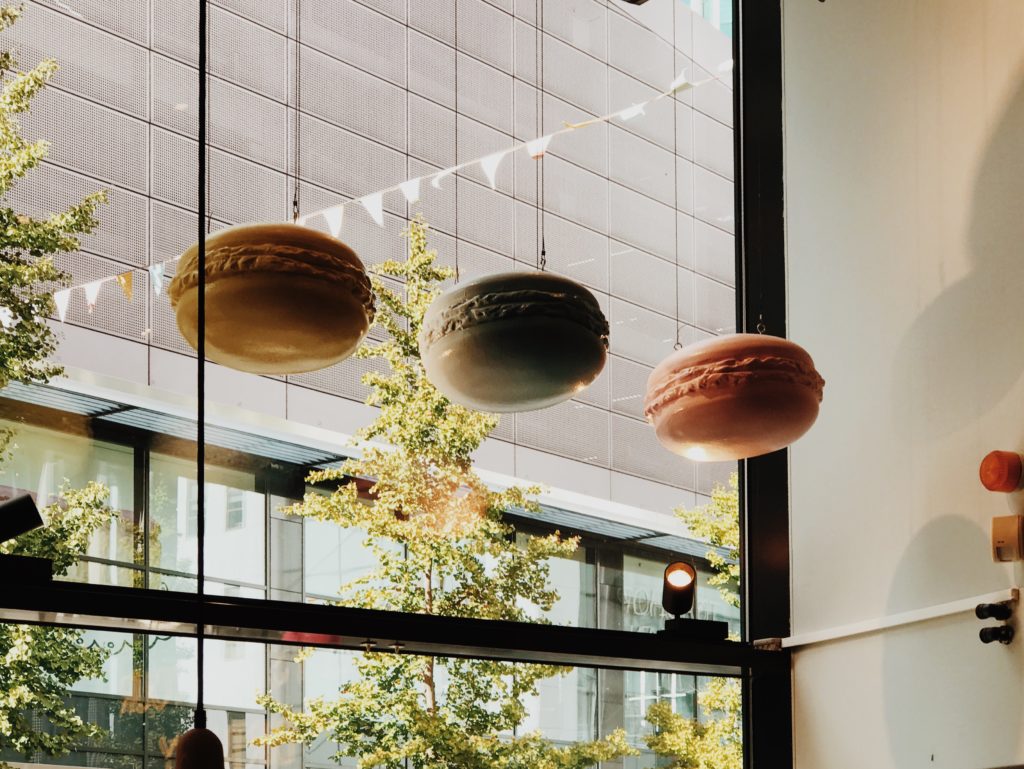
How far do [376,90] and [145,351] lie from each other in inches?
78.9

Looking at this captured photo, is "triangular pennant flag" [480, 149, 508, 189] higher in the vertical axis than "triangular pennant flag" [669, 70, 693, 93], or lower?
lower

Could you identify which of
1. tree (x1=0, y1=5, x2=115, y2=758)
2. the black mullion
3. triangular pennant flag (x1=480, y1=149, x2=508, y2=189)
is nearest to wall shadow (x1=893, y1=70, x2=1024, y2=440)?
the black mullion

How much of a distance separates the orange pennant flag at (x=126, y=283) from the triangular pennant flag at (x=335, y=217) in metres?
0.94

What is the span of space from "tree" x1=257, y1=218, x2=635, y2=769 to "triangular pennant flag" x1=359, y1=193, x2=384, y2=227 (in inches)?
8.6

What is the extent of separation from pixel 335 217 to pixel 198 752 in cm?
469

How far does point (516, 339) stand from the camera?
254 centimetres

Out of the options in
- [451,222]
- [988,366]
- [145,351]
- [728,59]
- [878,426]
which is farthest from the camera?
[451,222]

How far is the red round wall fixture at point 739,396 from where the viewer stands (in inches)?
119

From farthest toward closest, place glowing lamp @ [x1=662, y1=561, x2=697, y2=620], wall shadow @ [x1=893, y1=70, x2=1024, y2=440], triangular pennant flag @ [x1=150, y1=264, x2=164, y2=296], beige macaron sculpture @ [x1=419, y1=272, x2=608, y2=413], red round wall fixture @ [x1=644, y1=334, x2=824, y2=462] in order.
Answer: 1. triangular pennant flag @ [x1=150, y1=264, x2=164, y2=296]
2. glowing lamp @ [x1=662, y1=561, x2=697, y2=620]
3. wall shadow @ [x1=893, y1=70, x2=1024, y2=440]
4. red round wall fixture @ [x1=644, y1=334, x2=824, y2=462]
5. beige macaron sculpture @ [x1=419, y1=272, x2=608, y2=413]

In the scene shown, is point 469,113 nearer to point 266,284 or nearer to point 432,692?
point 432,692

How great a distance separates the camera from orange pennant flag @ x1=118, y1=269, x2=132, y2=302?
595 cm

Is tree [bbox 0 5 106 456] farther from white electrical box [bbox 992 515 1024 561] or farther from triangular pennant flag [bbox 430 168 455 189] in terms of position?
white electrical box [bbox 992 515 1024 561]

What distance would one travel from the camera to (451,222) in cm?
664

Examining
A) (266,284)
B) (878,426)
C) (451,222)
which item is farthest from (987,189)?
(451,222)
